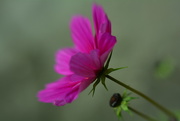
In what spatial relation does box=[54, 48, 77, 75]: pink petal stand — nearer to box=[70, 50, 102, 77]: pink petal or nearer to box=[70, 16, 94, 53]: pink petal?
box=[70, 16, 94, 53]: pink petal

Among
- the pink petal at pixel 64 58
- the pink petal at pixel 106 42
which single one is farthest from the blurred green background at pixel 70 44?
the pink petal at pixel 106 42

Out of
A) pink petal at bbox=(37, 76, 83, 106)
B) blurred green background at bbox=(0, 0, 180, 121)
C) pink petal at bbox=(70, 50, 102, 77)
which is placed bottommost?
blurred green background at bbox=(0, 0, 180, 121)

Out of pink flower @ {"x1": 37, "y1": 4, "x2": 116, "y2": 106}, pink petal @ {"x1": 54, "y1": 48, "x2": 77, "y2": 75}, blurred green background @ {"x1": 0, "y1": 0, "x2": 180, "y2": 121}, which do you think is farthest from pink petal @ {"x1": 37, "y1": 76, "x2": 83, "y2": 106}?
blurred green background @ {"x1": 0, "y1": 0, "x2": 180, "y2": 121}

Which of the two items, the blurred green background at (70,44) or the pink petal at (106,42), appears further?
the blurred green background at (70,44)

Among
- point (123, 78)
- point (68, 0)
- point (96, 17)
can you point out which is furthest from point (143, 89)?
point (96, 17)

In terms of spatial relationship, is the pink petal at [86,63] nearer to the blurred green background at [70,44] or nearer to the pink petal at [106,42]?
the pink petal at [106,42]

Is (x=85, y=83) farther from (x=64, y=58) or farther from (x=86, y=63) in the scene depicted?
(x=64, y=58)

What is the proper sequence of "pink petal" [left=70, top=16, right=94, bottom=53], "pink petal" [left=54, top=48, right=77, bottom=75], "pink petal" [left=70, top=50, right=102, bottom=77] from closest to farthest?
1. "pink petal" [left=70, top=50, right=102, bottom=77]
2. "pink petal" [left=70, top=16, right=94, bottom=53]
3. "pink petal" [left=54, top=48, right=77, bottom=75]

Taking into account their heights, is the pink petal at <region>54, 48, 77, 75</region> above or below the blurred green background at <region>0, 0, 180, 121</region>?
above
